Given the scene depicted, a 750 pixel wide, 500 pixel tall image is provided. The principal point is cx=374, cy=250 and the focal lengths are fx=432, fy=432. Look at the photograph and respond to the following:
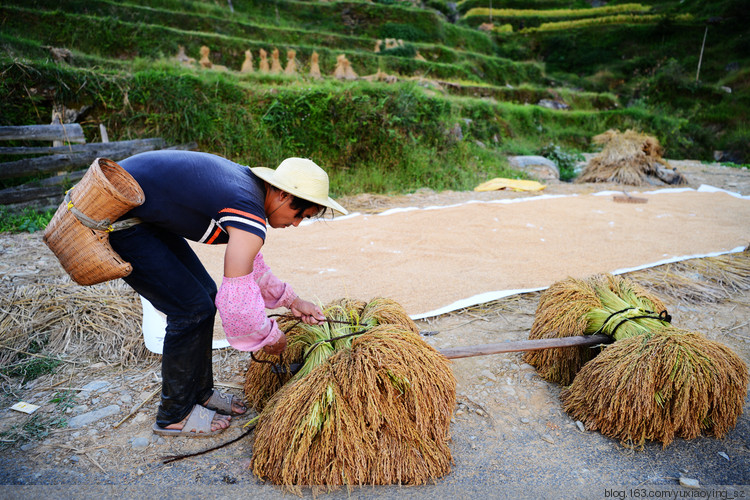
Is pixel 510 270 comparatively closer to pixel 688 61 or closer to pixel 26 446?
pixel 26 446

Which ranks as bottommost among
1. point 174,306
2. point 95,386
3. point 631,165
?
point 95,386

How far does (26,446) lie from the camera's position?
71.3 inches

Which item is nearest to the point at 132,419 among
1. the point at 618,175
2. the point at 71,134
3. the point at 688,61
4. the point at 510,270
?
the point at 510,270

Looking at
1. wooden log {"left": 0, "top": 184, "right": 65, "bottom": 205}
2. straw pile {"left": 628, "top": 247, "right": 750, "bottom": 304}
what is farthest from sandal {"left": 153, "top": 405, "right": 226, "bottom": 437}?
wooden log {"left": 0, "top": 184, "right": 65, "bottom": 205}

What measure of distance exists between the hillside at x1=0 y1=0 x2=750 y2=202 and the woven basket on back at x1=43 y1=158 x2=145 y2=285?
5449 millimetres

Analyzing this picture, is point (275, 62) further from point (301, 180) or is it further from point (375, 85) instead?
point (301, 180)

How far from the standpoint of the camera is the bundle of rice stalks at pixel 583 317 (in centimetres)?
215

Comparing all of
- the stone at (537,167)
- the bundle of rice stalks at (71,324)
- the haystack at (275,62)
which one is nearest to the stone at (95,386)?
the bundle of rice stalks at (71,324)

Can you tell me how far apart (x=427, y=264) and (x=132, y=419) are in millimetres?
2586

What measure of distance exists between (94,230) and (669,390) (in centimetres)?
232

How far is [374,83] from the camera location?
868 cm

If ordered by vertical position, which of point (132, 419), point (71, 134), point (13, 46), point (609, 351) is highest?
point (13, 46)

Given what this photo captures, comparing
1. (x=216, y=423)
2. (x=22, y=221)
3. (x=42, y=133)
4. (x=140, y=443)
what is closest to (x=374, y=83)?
(x=42, y=133)

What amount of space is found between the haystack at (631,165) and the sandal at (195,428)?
917 centimetres
